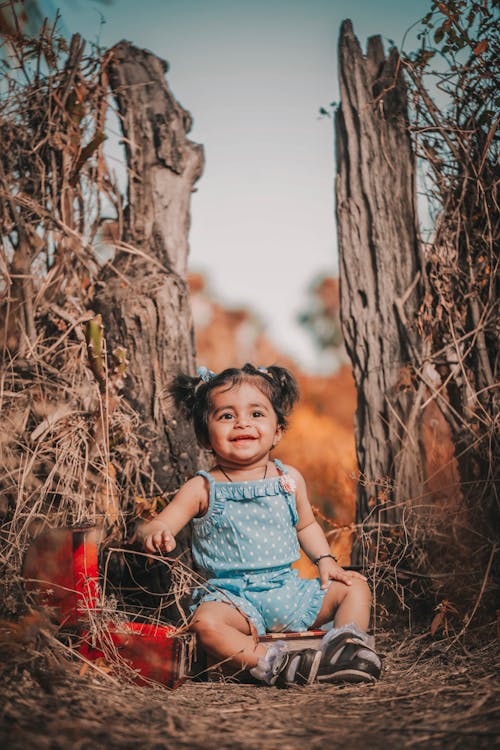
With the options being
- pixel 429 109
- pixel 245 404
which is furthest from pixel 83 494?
pixel 429 109

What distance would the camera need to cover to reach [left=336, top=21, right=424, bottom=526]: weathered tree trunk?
121 inches

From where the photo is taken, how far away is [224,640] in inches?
85.7

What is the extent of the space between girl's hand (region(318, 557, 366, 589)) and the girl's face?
47cm

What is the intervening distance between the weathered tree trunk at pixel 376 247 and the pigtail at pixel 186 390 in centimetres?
82

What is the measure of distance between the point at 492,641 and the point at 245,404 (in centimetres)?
123

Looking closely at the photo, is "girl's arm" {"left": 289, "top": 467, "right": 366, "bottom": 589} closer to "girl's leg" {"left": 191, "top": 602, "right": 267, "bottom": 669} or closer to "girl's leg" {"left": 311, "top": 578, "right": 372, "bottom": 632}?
"girl's leg" {"left": 311, "top": 578, "right": 372, "bottom": 632}

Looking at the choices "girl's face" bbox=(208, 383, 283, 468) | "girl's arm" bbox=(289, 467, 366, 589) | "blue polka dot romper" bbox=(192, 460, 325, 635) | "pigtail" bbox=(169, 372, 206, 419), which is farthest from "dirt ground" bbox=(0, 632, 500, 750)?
"pigtail" bbox=(169, 372, 206, 419)

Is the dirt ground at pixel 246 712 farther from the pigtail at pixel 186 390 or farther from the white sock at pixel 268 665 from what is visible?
the pigtail at pixel 186 390

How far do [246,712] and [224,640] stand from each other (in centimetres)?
37

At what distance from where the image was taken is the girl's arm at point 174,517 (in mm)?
2293

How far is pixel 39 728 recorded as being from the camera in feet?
4.73

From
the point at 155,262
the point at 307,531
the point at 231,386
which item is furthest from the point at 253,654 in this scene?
the point at 155,262

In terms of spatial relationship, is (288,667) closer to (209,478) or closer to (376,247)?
(209,478)

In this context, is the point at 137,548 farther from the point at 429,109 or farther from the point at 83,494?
the point at 429,109
